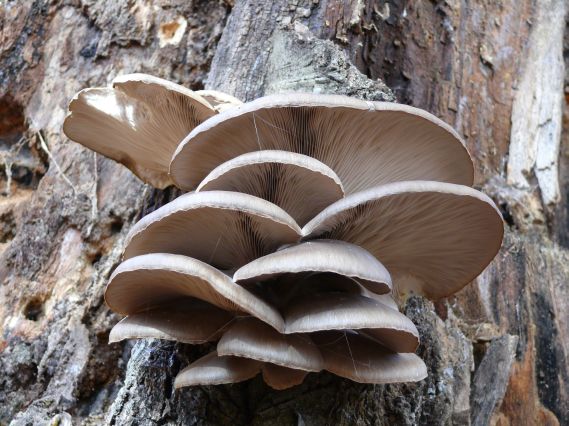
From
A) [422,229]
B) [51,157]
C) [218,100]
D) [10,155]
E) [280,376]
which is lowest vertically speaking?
[10,155]

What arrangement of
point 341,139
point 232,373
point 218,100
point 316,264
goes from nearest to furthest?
point 316,264
point 232,373
point 341,139
point 218,100

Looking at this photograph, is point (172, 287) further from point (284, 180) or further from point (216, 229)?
point (284, 180)

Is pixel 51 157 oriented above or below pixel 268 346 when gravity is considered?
below

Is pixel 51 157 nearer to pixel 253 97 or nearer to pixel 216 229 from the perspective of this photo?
pixel 253 97

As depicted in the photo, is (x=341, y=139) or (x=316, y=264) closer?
(x=316, y=264)

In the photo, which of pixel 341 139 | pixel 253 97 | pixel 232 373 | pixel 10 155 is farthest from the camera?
pixel 10 155

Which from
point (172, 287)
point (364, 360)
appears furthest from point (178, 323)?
point (364, 360)

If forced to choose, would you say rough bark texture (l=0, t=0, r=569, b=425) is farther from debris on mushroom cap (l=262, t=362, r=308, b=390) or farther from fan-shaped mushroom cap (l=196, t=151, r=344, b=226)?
fan-shaped mushroom cap (l=196, t=151, r=344, b=226)

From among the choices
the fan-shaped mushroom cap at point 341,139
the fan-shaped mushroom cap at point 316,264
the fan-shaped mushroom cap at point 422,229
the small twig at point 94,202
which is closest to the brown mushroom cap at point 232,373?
the fan-shaped mushroom cap at point 316,264
